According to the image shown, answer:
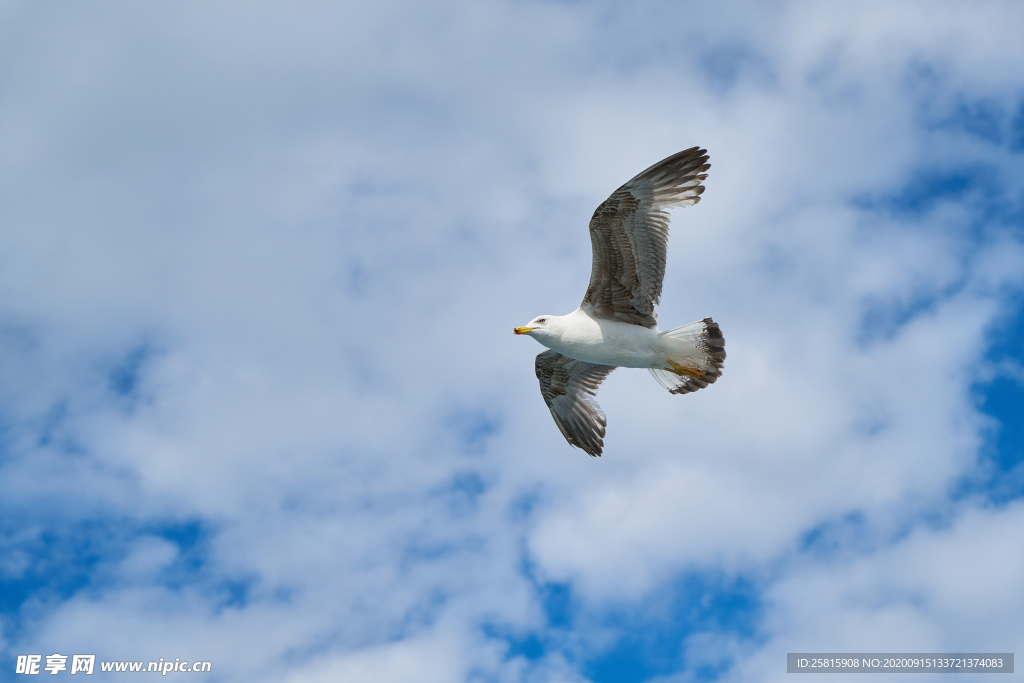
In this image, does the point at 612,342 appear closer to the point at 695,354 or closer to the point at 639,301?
the point at 639,301

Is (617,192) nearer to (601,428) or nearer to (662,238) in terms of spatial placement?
(662,238)

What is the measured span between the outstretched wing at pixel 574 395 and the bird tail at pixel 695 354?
7.56 ft

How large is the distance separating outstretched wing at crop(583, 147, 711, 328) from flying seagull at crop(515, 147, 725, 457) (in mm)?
16

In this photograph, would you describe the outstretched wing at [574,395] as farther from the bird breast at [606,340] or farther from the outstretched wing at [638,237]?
the outstretched wing at [638,237]

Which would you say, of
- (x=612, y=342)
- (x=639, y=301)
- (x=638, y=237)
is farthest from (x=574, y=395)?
(x=638, y=237)

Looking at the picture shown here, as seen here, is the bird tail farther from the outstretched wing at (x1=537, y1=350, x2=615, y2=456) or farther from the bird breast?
the outstretched wing at (x1=537, y1=350, x2=615, y2=456)

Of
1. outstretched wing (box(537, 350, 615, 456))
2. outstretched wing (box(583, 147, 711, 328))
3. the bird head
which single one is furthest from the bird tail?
outstretched wing (box(537, 350, 615, 456))

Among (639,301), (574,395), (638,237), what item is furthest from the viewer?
(574,395)

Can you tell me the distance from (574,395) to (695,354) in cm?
336

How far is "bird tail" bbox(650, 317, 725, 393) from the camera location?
14664 millimetres

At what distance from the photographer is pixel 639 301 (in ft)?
48.6

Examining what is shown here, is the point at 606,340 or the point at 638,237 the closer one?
the point at 638,237

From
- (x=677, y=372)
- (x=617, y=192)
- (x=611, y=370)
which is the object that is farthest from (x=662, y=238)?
(x=611, y=370)

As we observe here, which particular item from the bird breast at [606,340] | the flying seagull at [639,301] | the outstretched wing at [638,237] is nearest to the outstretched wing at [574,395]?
the flying seagull at [639,301]
